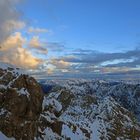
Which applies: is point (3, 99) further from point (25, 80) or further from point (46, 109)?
point (46, 109)

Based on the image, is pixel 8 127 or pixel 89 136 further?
pixel 89 136

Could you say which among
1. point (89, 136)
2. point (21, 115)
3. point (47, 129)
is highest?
point (21, 115)

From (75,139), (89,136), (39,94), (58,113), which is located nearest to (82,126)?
(89,136)

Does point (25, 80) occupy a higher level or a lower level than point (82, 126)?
higher

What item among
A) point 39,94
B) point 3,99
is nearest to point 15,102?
point 3,99

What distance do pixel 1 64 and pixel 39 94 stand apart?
503 inches

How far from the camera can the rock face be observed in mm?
88562

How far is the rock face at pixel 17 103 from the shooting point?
291 feet

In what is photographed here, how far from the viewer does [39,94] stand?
96.0 m

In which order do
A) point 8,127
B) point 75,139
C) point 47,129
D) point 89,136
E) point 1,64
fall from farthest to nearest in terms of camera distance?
point 89,136 → point 75,139 → point 47,129 → point 1,64 → point 8,127

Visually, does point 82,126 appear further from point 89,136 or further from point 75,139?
point 75,139

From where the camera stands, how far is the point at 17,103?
8931 centimetres

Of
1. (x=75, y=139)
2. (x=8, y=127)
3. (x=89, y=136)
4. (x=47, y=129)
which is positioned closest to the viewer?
(x=8, y=127)

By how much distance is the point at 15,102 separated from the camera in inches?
3509
